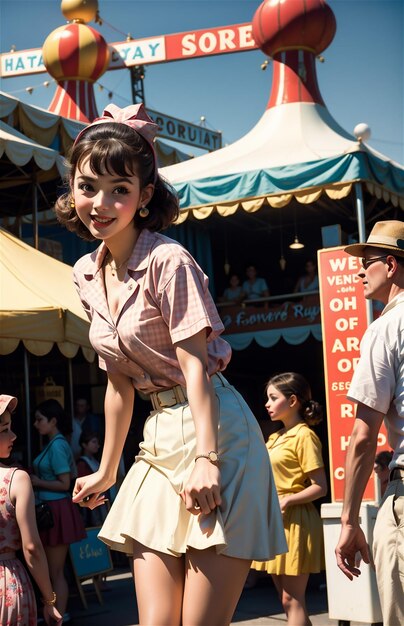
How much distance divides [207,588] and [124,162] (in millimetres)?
1157

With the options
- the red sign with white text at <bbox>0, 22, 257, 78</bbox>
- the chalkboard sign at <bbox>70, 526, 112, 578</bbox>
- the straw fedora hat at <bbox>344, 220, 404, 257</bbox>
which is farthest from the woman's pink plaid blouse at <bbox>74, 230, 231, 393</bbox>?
the red sign with white text at <bbox>0, 22, 257, 78</bbox>

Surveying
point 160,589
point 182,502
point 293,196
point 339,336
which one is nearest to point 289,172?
point 293,196

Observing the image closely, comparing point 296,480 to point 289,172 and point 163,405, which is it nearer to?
point 163,405

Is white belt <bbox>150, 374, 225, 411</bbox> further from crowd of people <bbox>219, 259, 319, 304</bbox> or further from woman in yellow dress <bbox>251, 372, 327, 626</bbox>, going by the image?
crowd of people <bbox>219, 259, 319, 304</bbox>

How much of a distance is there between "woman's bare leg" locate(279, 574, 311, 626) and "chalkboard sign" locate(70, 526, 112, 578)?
97.7 inches

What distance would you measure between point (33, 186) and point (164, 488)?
879 centimetres

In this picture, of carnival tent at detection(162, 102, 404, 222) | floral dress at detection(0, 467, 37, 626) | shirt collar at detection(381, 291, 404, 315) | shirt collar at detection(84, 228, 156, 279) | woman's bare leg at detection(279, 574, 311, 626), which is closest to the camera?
shirt collar at detection(84, 228, 156, 279)

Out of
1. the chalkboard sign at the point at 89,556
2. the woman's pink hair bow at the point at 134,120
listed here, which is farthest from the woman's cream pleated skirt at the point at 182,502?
the chalkboard sign at the point at 89,556

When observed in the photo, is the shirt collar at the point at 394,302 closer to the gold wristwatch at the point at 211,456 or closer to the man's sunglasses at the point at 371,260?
the man's sunglasses at the point at 371,260

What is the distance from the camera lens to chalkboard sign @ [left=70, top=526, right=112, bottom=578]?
7.92m

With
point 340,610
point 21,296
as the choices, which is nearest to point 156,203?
point 340,610

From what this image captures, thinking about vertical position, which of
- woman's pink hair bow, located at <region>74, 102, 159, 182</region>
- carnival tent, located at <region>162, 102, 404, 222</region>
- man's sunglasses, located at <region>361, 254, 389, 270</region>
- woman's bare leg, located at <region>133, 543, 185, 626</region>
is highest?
carnival tent, located at <region>162, 102, 404, 222</region>

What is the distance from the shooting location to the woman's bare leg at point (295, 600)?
18.9 ft

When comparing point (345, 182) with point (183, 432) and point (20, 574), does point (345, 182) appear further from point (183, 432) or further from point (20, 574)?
point (183, 432)
